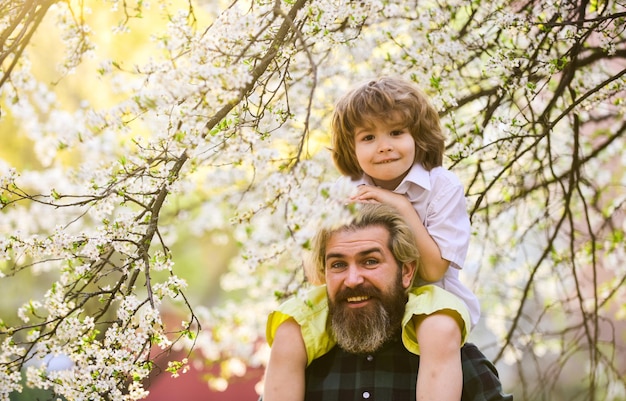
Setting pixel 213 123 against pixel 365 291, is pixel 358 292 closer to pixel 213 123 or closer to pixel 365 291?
pixel 365 291

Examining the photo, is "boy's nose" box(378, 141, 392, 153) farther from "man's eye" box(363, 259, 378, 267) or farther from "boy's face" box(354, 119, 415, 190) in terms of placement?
"man's eye" box(363, 259, 378, 267)

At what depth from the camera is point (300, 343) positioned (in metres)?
2.87

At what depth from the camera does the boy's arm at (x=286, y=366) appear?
2.81 metres

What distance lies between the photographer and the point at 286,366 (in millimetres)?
2832

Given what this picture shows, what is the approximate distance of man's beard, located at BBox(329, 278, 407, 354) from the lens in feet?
9.32

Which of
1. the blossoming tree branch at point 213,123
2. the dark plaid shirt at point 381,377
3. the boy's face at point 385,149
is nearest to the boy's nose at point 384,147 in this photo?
the boy's face at point 385,149

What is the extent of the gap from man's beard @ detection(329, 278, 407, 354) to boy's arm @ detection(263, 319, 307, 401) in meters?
0.15

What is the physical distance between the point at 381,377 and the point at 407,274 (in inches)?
15.3

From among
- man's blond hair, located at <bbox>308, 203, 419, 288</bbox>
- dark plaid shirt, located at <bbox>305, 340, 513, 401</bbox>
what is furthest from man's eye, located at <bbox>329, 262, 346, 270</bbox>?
dark plaid shirt, located at <bbox>305, 340, 513, 401</bbox>

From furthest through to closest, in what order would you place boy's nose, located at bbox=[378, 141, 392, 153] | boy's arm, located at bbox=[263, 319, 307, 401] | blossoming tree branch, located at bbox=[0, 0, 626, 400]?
boy's nose, located at bbox=[378, 141, 392, 153] → boy's arm, located at bbox=[263, 319, 307, 401] → blossoming tree branch, located at bbox=[0, 0, 626, 400]

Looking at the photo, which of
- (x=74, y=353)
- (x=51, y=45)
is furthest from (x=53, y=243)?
(x=51, y=45)

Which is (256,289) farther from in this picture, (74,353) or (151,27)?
(74,353)

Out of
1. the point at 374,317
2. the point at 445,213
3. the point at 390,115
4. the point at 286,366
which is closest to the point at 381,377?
the point at 374,317

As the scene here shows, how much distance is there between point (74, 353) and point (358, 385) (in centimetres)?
101
